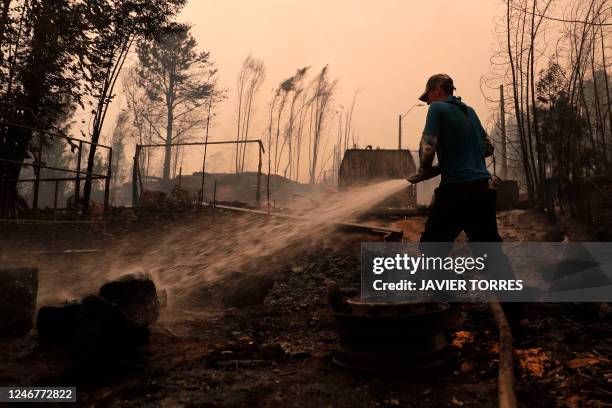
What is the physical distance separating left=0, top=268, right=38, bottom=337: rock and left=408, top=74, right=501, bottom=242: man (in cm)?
352

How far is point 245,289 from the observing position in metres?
5.95

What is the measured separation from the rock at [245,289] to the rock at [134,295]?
1.61 m

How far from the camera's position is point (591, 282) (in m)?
4.12

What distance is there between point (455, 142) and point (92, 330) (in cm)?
319

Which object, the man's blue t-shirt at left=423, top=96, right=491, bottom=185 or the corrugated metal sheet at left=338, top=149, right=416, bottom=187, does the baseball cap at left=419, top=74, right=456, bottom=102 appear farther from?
the corrugated metal sheet at left=338, top=149, right=416, bottom=187

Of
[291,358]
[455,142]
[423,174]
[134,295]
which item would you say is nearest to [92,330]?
[134,295]

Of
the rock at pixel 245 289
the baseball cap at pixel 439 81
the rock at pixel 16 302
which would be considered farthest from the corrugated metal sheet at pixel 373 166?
the rock at pixel 16 302

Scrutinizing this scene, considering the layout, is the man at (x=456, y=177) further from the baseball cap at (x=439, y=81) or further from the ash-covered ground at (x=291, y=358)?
the ash-covered ground at (x=291, y=358)

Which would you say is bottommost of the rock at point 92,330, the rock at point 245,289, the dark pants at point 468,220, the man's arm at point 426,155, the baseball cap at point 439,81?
the rock at point 245,289

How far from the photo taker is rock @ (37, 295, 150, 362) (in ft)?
9.78

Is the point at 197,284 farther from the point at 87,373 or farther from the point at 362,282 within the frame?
the point at 87,373

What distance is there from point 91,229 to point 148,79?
30345 millimetres

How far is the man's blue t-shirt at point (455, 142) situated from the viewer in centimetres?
331

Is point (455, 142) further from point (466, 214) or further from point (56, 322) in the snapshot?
point (56, 322)
